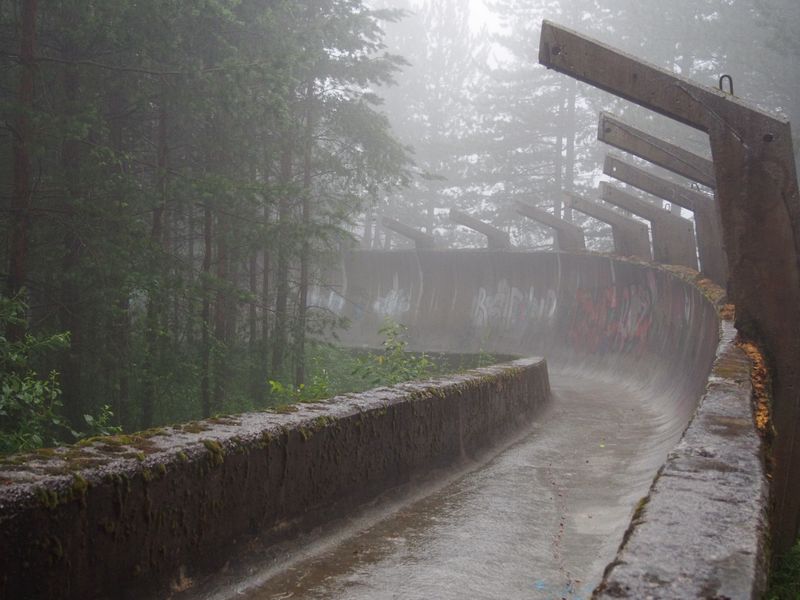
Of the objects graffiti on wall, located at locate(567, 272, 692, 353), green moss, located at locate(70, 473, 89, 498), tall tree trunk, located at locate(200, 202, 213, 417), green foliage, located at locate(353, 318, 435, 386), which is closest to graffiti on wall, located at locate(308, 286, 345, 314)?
graffiti on wall, located at locate(567, 272, 692, 353)

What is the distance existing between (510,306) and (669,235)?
7.49m

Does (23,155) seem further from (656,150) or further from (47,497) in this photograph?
(656,150)

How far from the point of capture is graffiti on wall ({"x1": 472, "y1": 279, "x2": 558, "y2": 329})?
21.6m

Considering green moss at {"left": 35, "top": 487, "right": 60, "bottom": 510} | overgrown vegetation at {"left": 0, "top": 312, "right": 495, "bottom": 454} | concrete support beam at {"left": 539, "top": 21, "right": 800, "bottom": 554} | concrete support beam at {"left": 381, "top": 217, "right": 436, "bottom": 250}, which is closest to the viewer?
green moss at {"left": 35, "top": 487, "right": 60, "bottom": 510}

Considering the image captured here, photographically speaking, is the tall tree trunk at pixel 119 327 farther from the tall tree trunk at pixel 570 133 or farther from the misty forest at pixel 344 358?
the tall tree trunk at pixel 570 133

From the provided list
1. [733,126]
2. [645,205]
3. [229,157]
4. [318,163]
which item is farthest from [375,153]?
[733,126]

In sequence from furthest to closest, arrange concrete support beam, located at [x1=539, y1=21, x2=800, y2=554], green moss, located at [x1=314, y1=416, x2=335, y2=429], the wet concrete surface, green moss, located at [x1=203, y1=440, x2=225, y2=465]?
concrete support beam, located at [x1=539, y1=21, x2=800, y2=554]
green moss, located at [x1=314, y1=416, x2=335, y2=429]
the wet concrete surface
green moss, located at [x1=203, y1=440, x2=225, y2=465]

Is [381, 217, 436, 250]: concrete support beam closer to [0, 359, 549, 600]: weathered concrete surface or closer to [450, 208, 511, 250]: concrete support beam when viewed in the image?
[450, 208, 511, 250]: concrete support beam

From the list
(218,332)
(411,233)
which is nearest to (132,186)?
(218,332)

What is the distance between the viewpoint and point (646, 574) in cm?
215

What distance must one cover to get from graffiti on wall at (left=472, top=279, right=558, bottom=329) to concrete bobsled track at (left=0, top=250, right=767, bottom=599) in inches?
408

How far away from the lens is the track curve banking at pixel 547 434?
4578 mm

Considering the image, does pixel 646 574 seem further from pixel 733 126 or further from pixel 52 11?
pixel 52 11

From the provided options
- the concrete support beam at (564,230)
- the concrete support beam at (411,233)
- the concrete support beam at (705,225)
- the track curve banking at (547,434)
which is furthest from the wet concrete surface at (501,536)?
the concrete support beam at (411,233)
